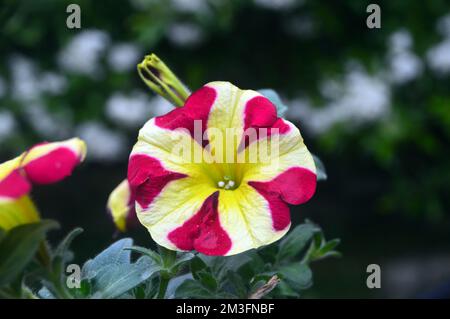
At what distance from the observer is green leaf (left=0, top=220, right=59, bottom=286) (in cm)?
32

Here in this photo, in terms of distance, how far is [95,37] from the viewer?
203cm

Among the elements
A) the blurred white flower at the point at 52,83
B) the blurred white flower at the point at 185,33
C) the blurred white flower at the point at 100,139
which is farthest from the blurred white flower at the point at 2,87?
the blurred white flower at the point at 185,33

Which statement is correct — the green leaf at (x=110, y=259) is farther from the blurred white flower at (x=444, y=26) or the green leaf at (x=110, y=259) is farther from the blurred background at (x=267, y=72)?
the blurred white flower at (x=444, y=26)

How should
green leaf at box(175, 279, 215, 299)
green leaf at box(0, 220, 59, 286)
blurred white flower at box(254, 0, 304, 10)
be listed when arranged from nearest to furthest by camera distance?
green leaf at box(0, 220, 59, 286) < green leaf at box(175, 279, 215, 299) < blurred white flower at box(254, 0, 304, 10)

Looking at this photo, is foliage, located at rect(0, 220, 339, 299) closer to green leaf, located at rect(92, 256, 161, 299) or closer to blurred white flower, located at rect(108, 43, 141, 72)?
A: green leaf, located at rect(92, 256, 161, 299)

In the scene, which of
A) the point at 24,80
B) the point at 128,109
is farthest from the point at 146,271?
the point at 24,80

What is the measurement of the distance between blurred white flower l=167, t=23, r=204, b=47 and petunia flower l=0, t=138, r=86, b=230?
1702mm

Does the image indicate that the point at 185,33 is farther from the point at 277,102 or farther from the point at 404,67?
the point at 277,102

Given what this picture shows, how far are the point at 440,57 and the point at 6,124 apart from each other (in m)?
1.24

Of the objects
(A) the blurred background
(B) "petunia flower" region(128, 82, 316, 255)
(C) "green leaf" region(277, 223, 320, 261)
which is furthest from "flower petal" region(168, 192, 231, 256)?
(A) the blurred background

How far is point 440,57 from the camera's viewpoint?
6.92 feet

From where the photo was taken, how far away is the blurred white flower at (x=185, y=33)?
2.05 meters

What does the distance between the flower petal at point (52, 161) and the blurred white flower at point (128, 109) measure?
1.67 meters

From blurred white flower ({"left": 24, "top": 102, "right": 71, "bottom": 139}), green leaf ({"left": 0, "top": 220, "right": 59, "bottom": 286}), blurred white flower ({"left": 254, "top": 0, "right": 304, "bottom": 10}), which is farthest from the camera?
blurred white flower ({"left": 24, "top": 102, "right": 71, "bottom": 139})
